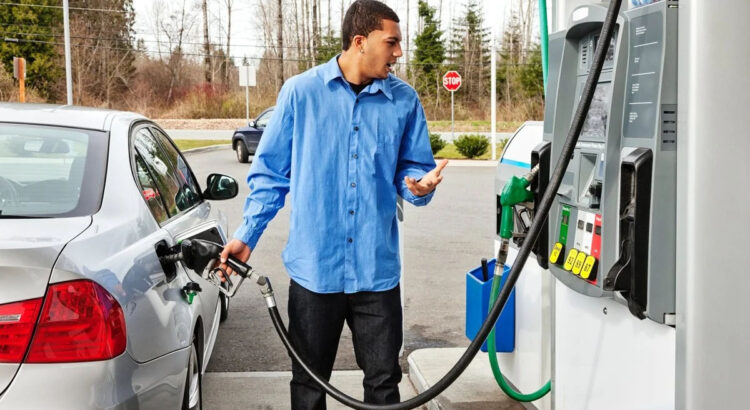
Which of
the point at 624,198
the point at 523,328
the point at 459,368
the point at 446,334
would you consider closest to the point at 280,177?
the point at 459,368

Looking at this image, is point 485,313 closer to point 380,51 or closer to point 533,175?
point 533,175

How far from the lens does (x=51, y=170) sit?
334 centimetres

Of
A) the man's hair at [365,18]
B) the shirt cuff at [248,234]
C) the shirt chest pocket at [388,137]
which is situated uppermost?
the man's hair at [365,18]

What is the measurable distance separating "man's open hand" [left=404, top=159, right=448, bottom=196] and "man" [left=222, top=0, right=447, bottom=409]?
0.11m

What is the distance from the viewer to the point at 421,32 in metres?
56.0

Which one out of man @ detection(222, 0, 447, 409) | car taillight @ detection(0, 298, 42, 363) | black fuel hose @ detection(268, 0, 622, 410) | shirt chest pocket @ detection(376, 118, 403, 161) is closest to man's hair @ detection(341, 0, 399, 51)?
man @ detection(222, 0, 447, 409)

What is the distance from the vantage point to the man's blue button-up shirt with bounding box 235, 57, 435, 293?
9.94 ft

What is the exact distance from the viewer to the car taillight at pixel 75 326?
2.35 meters

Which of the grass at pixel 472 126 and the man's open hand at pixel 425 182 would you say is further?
the grass at pixel 472 126

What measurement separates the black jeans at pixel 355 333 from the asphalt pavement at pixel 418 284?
2067 millimetres

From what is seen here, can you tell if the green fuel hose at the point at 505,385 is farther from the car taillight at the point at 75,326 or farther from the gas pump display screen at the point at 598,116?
the car taillight at the point at 75,326

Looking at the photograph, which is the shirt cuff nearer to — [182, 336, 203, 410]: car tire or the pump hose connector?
[182, 336, 203, 410]: car tire

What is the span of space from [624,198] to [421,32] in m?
54.7

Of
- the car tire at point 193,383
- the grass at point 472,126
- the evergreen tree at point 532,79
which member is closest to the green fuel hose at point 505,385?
the car tire at point 193,383
